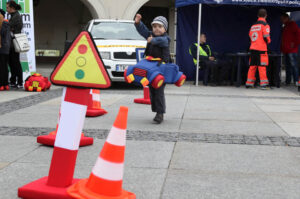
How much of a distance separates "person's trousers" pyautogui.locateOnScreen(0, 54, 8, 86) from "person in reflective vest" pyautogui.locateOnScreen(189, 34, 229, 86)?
17.9ft

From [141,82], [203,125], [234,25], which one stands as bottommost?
[203,125]

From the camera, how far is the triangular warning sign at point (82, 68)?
9.27ft

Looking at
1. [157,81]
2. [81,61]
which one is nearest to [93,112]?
A: [157,81]

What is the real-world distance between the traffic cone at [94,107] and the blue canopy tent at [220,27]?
7446mm

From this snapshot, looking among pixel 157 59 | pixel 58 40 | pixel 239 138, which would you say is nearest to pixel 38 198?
pixel 239 138

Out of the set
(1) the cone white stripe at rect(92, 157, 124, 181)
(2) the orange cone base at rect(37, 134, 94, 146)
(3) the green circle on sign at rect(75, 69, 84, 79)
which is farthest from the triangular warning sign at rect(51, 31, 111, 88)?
(2) the orange cone base at rect(37, 134, 94, 146)

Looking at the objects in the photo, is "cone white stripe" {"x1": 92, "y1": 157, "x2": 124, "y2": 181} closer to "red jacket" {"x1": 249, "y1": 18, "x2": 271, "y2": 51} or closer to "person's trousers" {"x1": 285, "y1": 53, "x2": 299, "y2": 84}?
"red jacket" {"x1": 249, "y1": 18, "x2": 271, "y2": 51}

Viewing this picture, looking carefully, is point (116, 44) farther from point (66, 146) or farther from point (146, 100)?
point (66, 146)

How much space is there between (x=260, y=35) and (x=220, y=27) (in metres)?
2.89

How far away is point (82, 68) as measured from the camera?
A: 2848 millimetres

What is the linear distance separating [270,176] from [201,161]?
699mm

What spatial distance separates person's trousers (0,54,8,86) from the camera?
9695mm

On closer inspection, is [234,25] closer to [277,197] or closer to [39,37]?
[277,197]

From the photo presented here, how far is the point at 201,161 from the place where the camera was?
13.4 feet
